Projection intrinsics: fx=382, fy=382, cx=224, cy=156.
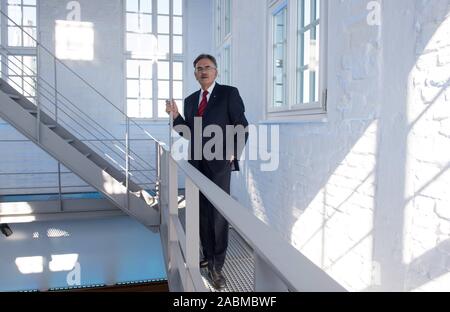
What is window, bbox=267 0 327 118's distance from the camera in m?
1.94

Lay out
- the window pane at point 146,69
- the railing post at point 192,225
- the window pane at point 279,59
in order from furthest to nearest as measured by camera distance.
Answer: the window pane at point 146,69, the window pane at point 279,59, the railing post at point 192,225

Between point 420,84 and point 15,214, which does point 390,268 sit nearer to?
point 420,84

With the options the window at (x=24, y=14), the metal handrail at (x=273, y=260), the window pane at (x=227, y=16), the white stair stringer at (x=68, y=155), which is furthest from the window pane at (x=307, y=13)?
the window at (x=24, y=14)

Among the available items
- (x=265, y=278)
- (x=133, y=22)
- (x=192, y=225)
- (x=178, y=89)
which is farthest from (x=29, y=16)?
(x=265, y=278)

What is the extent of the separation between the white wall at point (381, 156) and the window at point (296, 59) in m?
0.11

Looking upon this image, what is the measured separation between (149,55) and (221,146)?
153 inches

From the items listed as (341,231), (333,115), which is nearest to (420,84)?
(333,115)

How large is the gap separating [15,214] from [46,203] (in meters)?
0.28

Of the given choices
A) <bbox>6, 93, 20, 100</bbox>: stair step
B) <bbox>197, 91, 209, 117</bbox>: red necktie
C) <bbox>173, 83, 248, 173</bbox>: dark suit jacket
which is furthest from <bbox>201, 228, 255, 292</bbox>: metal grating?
<bbox>6, 93, 20, 100</bbox>: stair step

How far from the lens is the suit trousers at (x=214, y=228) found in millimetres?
1732

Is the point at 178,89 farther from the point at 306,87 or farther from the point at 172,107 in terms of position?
the point at 172,107

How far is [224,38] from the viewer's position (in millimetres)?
4402

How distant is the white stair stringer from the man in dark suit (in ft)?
4.68

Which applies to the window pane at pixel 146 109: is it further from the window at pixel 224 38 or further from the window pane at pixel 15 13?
the window pane at pixel 15 13
